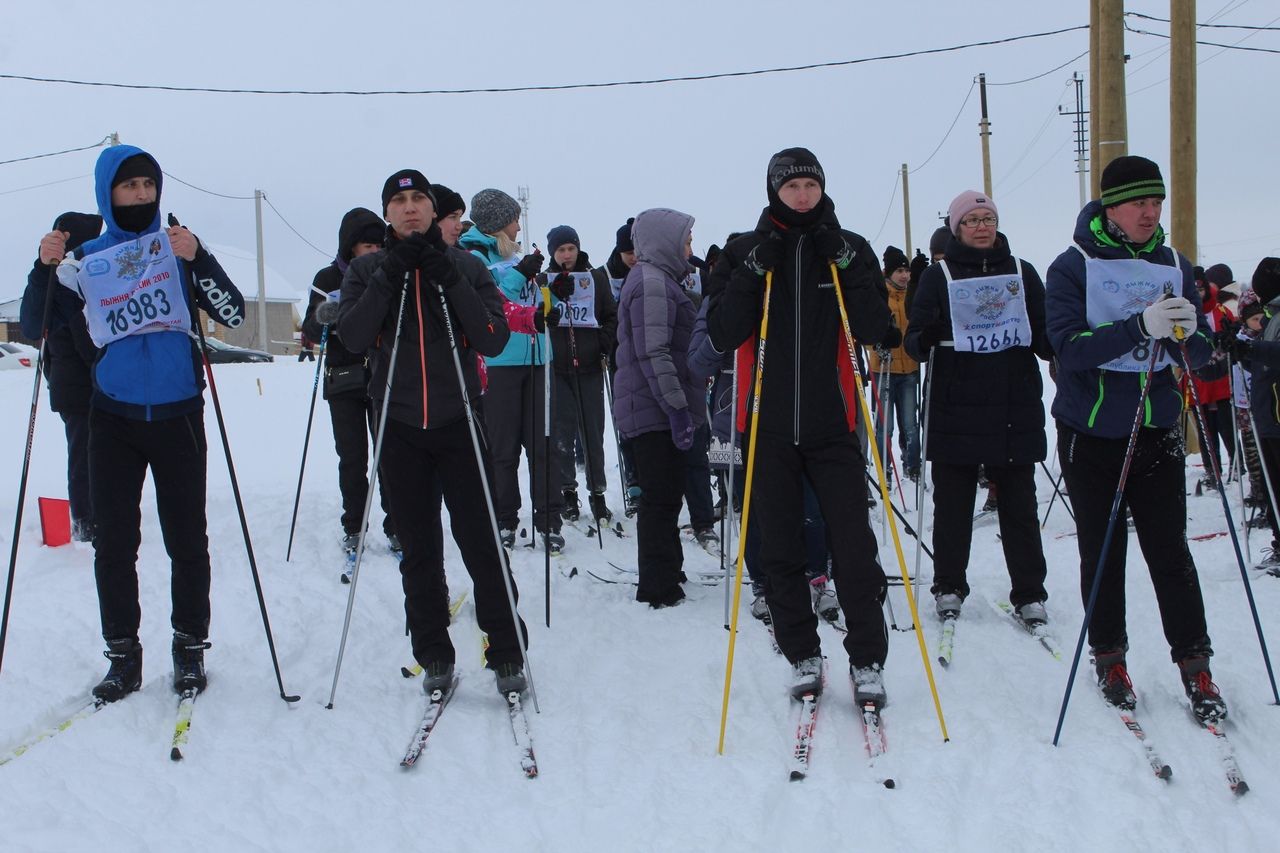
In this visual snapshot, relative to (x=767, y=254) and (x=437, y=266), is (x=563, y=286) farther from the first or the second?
(x=767, y=254)

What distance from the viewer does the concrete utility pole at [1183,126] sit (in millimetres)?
9336

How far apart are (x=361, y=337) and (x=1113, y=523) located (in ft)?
9.78

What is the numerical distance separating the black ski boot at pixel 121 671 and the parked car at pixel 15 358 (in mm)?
20719

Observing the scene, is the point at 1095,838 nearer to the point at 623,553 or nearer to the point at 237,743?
the point at 237,743

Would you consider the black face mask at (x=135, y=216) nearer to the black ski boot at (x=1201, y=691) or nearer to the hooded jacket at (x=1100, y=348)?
the hooded jacket at (x=1100, y=348)

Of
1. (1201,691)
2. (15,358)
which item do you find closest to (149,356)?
(1201,691)

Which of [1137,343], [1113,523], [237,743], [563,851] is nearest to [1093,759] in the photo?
[1113,523]

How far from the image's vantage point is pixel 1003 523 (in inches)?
199

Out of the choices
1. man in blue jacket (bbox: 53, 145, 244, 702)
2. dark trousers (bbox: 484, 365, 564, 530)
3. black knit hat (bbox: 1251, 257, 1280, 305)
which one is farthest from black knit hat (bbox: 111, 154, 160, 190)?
black knit hat (bbox: 1251, 257, 1280, 305)

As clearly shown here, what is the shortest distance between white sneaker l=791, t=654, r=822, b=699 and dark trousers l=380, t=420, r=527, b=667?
45.0 inches

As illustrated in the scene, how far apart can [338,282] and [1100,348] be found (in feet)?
14.4

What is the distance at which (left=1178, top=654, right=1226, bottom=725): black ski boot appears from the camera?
3.74 m

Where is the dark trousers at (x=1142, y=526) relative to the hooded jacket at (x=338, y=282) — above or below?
below

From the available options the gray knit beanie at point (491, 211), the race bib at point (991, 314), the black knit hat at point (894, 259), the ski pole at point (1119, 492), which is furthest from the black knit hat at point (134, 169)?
the black knit hat at point (894, 259)
